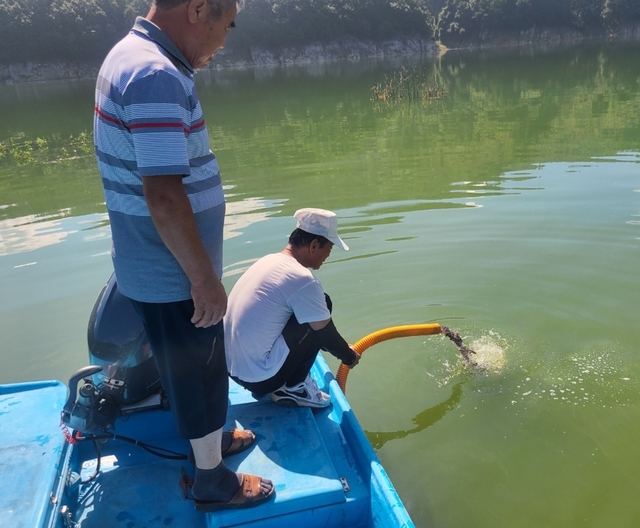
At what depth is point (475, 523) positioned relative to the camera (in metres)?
2.84

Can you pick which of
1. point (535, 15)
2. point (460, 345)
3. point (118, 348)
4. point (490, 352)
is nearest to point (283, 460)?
point (118, 348)

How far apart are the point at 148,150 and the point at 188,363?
2.84 feet

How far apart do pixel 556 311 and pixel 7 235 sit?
7351 mm

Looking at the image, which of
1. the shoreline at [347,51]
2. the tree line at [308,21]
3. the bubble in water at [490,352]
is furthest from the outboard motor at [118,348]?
the tree line at [308,21]

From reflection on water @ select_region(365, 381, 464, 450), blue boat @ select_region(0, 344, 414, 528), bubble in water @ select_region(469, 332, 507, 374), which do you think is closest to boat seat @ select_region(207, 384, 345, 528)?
blue boat @ select_region(0, 344, 414, 528)

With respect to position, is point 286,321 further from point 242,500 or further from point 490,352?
point 490,352

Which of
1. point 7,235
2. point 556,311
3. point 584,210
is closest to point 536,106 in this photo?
point 584,210

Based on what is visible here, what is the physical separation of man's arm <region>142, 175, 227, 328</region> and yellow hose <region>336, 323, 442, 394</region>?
1.54 m

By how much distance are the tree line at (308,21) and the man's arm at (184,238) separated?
62275 mm

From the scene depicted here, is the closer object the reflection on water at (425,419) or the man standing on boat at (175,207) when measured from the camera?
the man standing on boat at (175,207)

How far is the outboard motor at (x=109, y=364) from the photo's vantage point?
95.4 inches

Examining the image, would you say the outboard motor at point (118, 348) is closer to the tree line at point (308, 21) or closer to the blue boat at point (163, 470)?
the blue boat at point (163, 470)

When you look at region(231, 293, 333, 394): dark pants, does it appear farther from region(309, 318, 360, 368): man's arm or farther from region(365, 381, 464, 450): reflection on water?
region(365, 381, 464, 450): reflection on water

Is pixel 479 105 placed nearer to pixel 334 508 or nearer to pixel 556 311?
pixel 556 311
